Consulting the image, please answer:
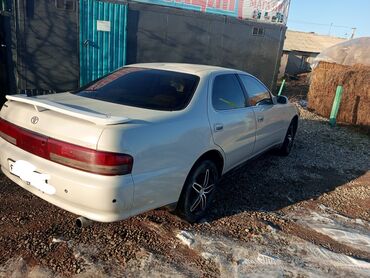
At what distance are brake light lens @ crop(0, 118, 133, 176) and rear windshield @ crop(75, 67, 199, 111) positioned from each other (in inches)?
31.1

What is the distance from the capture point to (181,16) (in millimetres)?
9562

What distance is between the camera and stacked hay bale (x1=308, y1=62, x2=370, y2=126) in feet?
30.9

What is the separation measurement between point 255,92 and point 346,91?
615cm

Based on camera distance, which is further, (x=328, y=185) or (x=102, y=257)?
(x=328, y=185)

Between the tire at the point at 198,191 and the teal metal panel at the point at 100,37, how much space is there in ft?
20.3

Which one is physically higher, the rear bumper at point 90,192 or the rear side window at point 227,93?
the rear side window at point 227,93

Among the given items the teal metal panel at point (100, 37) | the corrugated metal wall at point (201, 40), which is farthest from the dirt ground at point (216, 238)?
the corrugated metal wall at point (201, 40)

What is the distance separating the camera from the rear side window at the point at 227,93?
12.1ft

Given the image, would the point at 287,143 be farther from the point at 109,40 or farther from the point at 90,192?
the point at 109,40

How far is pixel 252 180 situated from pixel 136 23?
5921 mm

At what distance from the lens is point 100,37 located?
8.78 metres

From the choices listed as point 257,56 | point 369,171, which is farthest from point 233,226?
point 257,56

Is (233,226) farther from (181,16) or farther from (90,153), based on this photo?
(181,16)

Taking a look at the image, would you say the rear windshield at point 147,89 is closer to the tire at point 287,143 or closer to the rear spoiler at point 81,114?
the rear spoiler at point 81,114
